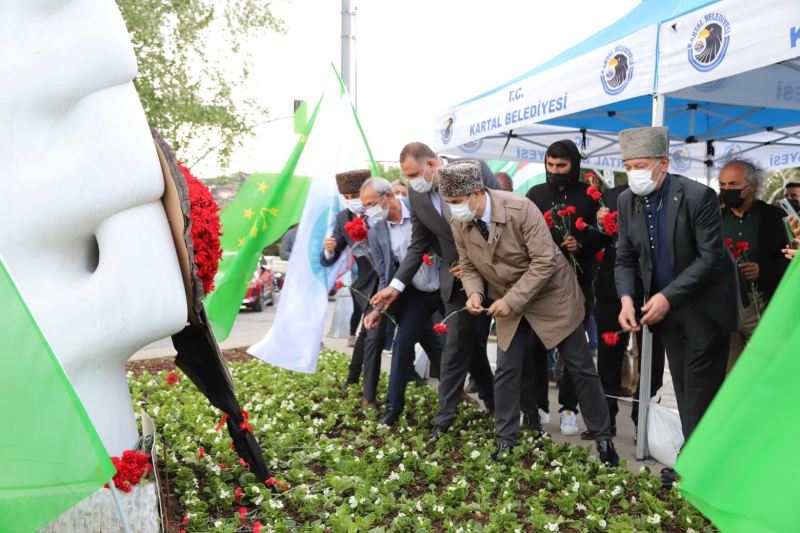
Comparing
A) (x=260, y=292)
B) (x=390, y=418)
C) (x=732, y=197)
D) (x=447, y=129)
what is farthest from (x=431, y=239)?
(x=260, y=292)

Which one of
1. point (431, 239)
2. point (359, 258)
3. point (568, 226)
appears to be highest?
point (568, 226)

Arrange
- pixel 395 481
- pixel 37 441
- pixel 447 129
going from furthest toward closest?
pixel 447 129, pixel 395 481, pixel 37 441

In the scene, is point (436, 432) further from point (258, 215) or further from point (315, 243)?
point (258, 215)

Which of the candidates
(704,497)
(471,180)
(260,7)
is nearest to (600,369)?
(471,180)

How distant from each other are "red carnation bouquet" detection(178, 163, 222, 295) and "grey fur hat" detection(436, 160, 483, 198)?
154cm

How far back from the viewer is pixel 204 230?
163 inches

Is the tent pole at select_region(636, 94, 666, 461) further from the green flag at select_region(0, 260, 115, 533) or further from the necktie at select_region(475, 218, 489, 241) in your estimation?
the green flag at select_region(0, 260, 115, 533)

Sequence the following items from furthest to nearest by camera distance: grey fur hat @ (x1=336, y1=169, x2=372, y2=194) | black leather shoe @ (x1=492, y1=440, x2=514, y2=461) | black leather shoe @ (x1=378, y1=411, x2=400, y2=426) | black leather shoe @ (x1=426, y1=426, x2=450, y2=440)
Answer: grey fur hat @ (x1=336, y1=169, x2=372, y2=194) < black leather shoe @ (x1=378, y1=411, x2=400, y2=426) < black leather shoe @ (x1=426, y1=426, x2=450, y2=440) < black leather shoe @ (x1=492, y1=440, x2=514, y2=461)

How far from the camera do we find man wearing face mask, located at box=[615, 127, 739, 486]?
4.57 m

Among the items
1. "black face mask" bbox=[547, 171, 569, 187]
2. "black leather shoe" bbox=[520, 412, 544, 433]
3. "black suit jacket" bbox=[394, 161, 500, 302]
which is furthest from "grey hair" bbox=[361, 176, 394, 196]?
"black leather shoe" bbox=[520, 412, 544, 433]

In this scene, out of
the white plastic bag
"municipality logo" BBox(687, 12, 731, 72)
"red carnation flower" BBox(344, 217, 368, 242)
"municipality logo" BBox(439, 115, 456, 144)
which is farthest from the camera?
"municipality logo" BBox(439, 115, 456, 144)

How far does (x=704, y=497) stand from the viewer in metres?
2.08

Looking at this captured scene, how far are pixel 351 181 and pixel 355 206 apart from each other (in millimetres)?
252

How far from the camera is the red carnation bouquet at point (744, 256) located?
5.54m
